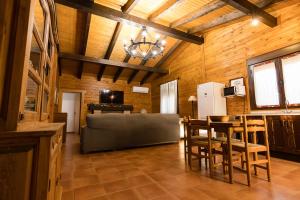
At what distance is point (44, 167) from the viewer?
0.75m

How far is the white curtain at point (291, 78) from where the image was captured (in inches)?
141

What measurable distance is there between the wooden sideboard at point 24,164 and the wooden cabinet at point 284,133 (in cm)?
390

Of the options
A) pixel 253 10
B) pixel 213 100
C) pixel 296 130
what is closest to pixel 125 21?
pixel 253 10

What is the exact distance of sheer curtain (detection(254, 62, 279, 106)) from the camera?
401 centimetres

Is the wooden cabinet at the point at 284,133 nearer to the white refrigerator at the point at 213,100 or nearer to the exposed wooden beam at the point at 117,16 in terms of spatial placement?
the white refrigerator at the point at 213,100

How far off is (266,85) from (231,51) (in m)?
1.58

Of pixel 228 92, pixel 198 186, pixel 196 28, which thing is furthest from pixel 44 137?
pixel 196 28

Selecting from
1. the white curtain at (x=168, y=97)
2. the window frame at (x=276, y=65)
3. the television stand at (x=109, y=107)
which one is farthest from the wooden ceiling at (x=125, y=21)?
the television stand at (x=109, y=107)

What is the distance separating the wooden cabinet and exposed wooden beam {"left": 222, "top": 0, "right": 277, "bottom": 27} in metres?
2.37

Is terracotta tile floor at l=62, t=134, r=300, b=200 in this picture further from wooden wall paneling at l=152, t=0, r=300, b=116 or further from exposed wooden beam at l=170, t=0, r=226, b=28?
exposed wooden beam at l=170, t=0, r=226, b=28

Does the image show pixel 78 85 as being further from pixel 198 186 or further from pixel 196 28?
pixel 198 186

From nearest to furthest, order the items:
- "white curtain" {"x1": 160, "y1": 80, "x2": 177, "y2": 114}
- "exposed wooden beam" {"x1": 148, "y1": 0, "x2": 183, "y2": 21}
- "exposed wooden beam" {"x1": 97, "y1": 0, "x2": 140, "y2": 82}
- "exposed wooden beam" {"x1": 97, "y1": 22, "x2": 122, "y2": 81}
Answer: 1. "exposed wooden beam" {"x1": 97, "y1": 0, "x2": 140, "y2": 82}
2. "exposed wooden beam" {"x1": 148, "y1": 0, "x2": 183, "y2": 21}
3. "exposed wooden beam" {"x1": 97, "y1": 22, "x2": 122, "y2": 81}
4. "white curtain" {"x1": 160, "y1": 80, "x2": 177, "y2": 114}

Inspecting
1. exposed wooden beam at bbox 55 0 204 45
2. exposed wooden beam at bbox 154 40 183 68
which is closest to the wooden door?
exposed wooden beam at bbox 55 0 204 45

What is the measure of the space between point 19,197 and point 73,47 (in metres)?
6.65
